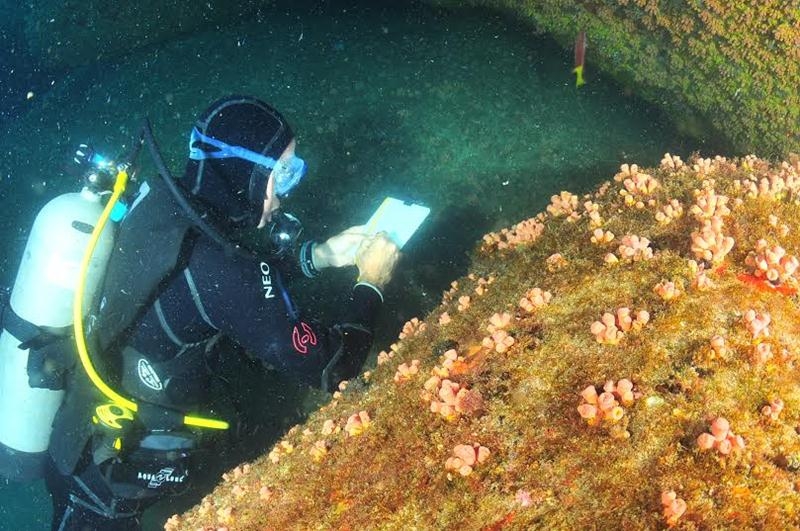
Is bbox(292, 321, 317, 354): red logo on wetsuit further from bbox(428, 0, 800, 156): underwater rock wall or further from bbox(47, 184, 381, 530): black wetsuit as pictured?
bbox(428, 0, 800, 156): underwater rock wall

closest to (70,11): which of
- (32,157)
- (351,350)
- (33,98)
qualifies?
(33,98)

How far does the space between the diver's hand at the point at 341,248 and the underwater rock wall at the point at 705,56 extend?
4033mm

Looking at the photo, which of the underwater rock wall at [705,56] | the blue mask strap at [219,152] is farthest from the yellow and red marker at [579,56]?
the blue mask strap at [219,152]

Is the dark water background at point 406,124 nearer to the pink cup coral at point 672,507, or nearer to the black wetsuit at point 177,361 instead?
the black wetsuit at point 177,361

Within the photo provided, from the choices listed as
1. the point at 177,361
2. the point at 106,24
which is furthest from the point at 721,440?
the point at 106,24

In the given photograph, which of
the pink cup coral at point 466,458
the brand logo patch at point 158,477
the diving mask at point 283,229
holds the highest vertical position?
the pink cup coral at point 466,458

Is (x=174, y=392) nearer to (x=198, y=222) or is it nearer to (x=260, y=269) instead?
(x=260, y=269)

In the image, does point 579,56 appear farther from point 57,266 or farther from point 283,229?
point 57,266

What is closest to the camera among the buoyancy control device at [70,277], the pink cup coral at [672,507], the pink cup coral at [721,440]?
the pink cup coral at [672,507]

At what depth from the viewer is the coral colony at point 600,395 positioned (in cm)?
230

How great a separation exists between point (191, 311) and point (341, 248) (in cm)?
173

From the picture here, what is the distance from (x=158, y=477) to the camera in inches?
198

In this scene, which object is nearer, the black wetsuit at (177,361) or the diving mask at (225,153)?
the black wetsuit at (177,361)

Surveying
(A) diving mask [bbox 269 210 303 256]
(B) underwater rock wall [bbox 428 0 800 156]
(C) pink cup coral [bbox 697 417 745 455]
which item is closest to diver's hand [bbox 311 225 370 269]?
(A) diving mask [bbox 269 210 303 256]
